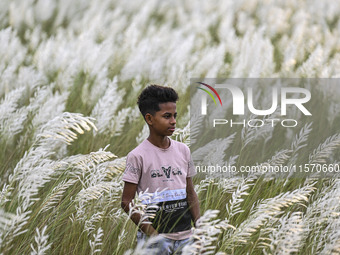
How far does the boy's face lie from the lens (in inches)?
81.2

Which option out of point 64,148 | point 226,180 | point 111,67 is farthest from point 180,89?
point 226,180

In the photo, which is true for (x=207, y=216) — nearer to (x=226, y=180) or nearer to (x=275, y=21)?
(x=226, y=180)

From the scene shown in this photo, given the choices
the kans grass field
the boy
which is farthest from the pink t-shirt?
the kans grass field

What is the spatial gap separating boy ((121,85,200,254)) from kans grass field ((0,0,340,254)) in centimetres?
12

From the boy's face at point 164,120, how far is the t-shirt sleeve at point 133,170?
156mm

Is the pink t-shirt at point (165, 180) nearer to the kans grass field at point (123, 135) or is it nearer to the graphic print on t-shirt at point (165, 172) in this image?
the graphic print on t-shirt at point (165, 172)

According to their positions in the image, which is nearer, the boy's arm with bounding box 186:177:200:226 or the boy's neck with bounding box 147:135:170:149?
the boy's neck with bounding box 147:135:170:149

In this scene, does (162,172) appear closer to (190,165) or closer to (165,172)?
(165,172)

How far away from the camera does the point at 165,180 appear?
2.07 metres

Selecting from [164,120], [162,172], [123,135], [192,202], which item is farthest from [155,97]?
[123,135]

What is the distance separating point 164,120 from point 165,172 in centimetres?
22

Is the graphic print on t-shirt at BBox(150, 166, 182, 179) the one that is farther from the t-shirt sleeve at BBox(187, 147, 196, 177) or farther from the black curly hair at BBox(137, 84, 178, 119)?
the black curly hair at BBox(137, 84, 178, 119)

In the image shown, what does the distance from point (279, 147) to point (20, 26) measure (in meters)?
5.40

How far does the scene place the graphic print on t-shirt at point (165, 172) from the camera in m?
2.05
